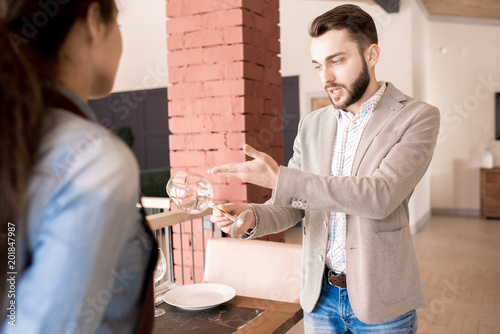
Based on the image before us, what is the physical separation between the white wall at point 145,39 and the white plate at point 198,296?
6531mm

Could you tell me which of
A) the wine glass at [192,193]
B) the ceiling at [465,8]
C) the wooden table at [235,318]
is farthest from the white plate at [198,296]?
the ceiling at [465,8]

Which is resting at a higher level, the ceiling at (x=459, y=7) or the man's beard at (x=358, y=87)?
the ceiling at (x=459, y=7)

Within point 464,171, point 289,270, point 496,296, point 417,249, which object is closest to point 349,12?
point 289,270

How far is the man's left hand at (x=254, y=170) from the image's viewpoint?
1.07 metres

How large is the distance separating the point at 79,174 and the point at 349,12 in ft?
3.60

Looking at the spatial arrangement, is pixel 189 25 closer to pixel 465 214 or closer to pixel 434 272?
pixel 434 272

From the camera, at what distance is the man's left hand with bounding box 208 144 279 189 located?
1.07 metres

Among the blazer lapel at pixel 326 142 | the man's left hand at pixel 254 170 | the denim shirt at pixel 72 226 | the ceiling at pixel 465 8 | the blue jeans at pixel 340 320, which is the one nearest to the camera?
the denim shirt at pixel 72 226

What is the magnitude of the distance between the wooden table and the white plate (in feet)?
0.06

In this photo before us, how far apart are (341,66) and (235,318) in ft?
2.56

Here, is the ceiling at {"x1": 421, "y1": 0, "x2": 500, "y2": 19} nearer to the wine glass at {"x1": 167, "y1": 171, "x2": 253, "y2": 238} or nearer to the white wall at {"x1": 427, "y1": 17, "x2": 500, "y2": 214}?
the white wall at {"x1": 427, "y1": 17, "x2": 500, "y2": 214}

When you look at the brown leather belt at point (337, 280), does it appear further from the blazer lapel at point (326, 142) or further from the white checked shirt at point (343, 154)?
the blazer lapel at point (326, 142)

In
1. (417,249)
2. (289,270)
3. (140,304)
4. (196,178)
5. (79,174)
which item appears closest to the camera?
(79,174)

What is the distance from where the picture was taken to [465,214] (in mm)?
7414
